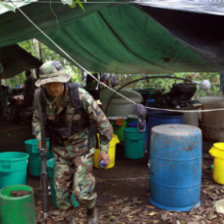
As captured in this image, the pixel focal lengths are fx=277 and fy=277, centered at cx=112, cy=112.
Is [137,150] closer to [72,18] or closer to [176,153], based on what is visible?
[176,153]

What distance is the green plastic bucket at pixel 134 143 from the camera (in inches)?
225

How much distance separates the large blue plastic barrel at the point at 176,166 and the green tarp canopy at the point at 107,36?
1169 millimetres

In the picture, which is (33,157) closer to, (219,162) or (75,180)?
(75,180)

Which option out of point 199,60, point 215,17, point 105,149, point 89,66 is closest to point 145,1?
point 215,17

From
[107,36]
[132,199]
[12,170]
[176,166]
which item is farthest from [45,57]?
[176,166]

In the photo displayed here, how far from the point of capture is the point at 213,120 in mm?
6688

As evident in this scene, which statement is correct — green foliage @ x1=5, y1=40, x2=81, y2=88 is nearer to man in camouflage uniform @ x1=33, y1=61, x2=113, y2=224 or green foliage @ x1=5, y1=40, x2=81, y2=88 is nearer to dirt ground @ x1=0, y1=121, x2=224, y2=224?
dirt ground @ x1=0, y1=121, x2=224, y2=224

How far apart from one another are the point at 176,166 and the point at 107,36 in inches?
113

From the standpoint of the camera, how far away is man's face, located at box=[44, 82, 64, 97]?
9.33 feet

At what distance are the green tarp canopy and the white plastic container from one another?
0.87m

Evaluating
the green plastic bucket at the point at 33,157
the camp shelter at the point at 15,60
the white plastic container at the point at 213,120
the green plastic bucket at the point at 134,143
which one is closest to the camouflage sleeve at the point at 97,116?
the green plastic bucket at the point at 33,157

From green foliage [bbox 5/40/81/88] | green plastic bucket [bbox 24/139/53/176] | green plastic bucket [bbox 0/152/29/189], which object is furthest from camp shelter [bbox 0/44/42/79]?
green plastic bucket [bbox 0/152/29/189]

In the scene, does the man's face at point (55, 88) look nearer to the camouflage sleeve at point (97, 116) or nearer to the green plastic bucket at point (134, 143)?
the camouflage sleeve at point (97, 116)

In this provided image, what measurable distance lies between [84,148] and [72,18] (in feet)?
7.09
